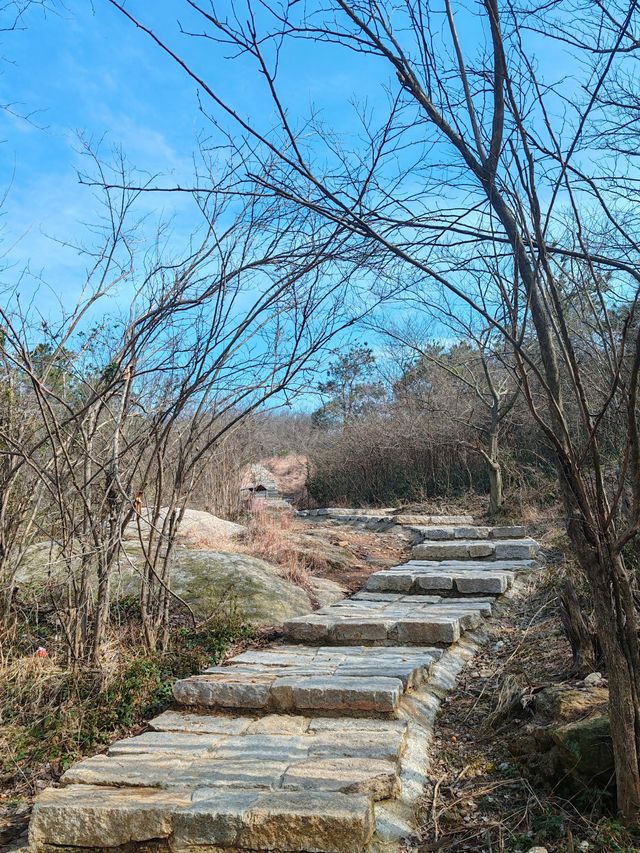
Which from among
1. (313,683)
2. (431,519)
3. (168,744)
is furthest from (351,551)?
(168,744)

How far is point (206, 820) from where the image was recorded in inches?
114

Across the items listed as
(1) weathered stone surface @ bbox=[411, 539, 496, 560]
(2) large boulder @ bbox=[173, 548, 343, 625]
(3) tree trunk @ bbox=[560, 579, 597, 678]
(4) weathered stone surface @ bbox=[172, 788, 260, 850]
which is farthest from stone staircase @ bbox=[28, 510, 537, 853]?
(1) weathered stone surface @ bbox=[411, 539, 496, 560]

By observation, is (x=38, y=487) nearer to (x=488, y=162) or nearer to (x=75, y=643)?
(x=75, y=643)

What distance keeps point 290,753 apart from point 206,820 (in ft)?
2.39

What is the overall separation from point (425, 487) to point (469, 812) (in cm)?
1264

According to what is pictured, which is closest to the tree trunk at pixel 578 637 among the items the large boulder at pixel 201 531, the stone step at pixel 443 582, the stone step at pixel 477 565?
the stone step at pixel 443 582

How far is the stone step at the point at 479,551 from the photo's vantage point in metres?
8.70

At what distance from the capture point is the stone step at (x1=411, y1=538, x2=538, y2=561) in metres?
8.70

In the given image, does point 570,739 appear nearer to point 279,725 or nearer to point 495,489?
point 279,725

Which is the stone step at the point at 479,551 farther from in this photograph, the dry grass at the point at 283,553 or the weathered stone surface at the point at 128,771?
the weathered stone surface at the point at 128,771

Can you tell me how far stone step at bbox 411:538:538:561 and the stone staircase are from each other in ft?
8.23

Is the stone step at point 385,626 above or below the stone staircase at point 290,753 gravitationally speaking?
above

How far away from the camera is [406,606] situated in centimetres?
648

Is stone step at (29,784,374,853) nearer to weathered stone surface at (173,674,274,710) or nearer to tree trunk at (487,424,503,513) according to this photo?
weathered stone surface at (173,674,274,710)
